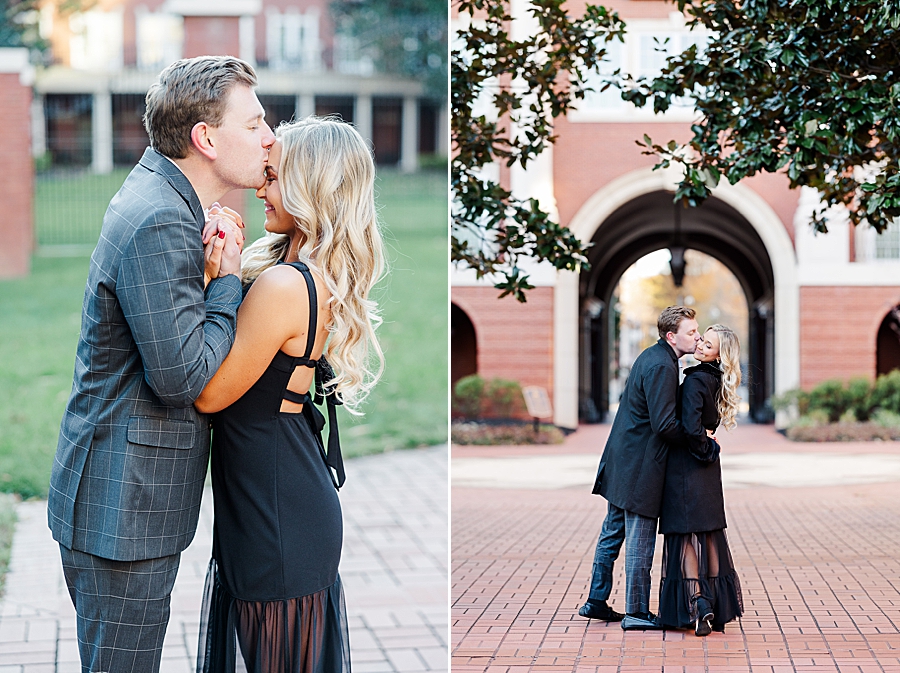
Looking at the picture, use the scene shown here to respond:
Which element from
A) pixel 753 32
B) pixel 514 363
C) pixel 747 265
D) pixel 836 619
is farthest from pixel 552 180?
pixel 836 619

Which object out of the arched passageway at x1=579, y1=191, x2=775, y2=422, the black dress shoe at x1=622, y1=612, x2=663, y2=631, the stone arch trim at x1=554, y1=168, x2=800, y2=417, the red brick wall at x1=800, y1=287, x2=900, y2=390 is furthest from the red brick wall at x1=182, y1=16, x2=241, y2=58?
the black dress shoe at x1=622, y1=612, x2=663, y2=631

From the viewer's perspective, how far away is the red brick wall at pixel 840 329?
18.1 m

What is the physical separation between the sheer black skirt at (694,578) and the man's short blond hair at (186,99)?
11.1 ft

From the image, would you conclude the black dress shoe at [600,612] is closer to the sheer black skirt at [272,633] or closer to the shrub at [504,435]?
the sheer black skirt at [272,633]

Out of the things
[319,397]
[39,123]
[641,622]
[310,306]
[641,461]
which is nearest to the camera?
[310,306]

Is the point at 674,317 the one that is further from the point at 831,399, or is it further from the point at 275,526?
the point at 831,399

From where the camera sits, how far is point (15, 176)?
17.8 metres

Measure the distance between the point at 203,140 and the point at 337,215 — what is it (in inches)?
15.3

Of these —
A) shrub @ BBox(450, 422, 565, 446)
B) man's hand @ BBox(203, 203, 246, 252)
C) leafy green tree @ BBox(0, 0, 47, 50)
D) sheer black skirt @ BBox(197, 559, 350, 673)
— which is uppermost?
leafy green tree @ BBox(0, 0, 47, 50)

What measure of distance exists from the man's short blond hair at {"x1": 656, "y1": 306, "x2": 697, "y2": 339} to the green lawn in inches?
89.0

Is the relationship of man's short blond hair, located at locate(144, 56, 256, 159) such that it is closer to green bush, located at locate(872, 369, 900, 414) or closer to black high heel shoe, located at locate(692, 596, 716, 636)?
black high heel shoe, located at locate(692, 596, 716, 636)

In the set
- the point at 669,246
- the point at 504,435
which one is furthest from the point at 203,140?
the point at 669,246

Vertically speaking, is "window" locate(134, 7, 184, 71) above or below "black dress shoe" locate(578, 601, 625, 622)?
above

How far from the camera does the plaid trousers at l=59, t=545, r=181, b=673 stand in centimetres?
262
